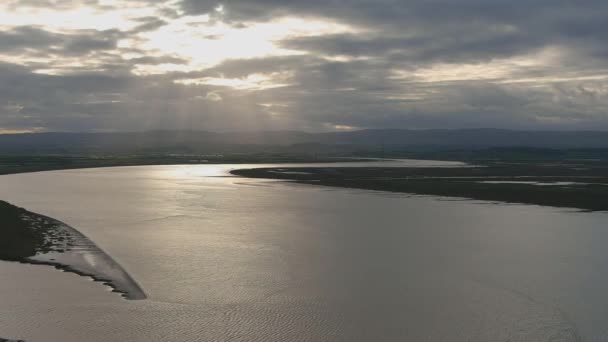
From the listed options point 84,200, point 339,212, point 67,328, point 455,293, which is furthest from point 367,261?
point 84,200

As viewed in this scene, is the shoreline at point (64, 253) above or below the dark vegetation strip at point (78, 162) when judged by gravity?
below

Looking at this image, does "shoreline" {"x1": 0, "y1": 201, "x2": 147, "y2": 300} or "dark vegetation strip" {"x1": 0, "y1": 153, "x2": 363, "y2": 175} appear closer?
"shoreline" {"x1": 0, "y1": 201, "x2": 147, "y2": 300}

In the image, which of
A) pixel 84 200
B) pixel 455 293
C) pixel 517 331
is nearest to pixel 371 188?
pixel 84 200

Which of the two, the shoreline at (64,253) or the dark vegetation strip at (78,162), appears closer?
the shoreline at (64,253)

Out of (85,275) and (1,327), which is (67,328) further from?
(85,275)

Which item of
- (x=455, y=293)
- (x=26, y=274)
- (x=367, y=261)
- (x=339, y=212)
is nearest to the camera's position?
(x=455, y=293)

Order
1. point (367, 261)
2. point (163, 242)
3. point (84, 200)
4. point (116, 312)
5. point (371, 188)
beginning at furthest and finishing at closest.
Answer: point (371, 188) < point (84, 200) < point (163, 242) < point (367, 261) < point (116, 312)

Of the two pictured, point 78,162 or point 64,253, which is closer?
point 64,253

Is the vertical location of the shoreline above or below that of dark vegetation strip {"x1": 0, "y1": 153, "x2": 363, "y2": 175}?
below

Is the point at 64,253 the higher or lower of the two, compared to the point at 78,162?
lower

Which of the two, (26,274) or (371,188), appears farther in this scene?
(371,188)
